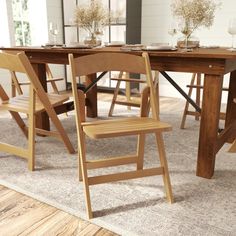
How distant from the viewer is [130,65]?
1.72 meters

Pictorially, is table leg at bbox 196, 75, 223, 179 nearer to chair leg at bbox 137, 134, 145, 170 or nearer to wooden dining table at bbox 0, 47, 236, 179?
wooden dining table at bbox 0, 47, 236, 179

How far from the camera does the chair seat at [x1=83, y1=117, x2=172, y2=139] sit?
143cm

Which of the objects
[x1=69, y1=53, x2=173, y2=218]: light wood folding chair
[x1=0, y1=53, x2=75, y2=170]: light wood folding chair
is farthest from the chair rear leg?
[x1=69, y1=53, x2=173, y2=218]: light wood folding chair

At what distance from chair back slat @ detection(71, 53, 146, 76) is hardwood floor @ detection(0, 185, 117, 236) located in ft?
2.51

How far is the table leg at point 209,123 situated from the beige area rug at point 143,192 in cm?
9

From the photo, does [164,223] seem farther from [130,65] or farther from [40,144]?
[40,144]

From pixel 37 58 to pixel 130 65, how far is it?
105 cm

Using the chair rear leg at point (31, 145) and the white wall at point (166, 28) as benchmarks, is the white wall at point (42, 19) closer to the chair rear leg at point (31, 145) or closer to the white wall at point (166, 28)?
the white wall at point (166, 28)

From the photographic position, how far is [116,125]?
5.23 ft

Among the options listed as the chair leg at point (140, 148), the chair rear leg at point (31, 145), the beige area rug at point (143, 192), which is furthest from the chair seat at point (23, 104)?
the chair leg at point (140, 148)

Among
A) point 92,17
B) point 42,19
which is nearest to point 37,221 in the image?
point 92,17

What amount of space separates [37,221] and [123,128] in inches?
24.3

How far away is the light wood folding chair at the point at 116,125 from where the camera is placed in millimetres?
1491

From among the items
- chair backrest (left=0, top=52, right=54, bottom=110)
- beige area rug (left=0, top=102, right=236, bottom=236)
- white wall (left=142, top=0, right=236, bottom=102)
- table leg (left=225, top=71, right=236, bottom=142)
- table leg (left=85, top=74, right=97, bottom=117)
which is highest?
white wall (left=142, top=0, right=236, bottom=102)
